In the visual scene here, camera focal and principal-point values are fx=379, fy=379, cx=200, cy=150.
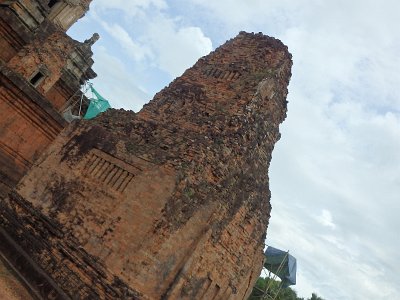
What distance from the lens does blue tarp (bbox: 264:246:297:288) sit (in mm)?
21250

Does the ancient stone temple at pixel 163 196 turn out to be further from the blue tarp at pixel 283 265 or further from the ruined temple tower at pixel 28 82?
the blue tarp at pixel 283 265

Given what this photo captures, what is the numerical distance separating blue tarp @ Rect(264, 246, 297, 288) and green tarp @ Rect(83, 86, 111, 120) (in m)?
12.7

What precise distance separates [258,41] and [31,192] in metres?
5.75

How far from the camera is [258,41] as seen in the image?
8.63 metres

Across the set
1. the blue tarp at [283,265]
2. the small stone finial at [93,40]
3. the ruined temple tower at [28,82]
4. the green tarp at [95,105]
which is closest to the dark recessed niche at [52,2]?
the green tarp at [95,105]

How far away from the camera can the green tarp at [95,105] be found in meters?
20.8

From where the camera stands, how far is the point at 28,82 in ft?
35.1

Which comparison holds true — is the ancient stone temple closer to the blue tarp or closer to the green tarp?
the green tarp

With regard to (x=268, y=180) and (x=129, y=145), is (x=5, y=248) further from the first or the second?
(x=268, y=180)

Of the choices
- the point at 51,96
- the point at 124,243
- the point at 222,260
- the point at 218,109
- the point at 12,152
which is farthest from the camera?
the point at 51,96

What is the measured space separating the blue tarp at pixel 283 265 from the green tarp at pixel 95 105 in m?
12.7

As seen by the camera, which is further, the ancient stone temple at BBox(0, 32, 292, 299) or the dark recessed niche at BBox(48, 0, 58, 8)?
the dark recessed niche at BBox(48, 0, 58, 8)

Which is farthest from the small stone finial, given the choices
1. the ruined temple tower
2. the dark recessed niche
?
the dark recessed niche

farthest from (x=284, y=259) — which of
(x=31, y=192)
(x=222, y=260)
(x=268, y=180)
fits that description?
(x=31, y=192)
